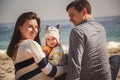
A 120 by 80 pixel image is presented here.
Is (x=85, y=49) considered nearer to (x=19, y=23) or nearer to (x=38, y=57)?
(x=38, y=57)

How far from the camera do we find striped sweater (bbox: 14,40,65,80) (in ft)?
5.30

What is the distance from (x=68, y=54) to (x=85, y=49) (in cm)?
12

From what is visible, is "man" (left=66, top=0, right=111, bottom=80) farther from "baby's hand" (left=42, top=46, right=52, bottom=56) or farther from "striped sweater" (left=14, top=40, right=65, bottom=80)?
"baby's hand" (left=42, top=46, right=52, bottom=56)

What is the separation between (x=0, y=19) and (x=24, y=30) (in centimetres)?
201

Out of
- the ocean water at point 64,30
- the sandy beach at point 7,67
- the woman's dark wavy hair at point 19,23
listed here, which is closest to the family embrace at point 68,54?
the woman's dark wavy hair at point 19,23

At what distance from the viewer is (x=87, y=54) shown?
1693 millimetres

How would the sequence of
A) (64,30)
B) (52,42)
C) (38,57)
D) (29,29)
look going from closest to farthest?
(38,57) < (29,29) < (52,42) < (64,30)

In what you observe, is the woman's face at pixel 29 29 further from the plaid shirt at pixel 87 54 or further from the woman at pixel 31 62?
the plaid shirt at pixel 87 54

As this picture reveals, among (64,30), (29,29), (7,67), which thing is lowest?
(7,67)

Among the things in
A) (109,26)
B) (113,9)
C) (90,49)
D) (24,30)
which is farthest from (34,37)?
(109,26)

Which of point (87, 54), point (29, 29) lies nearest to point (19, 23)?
point (29, 29)

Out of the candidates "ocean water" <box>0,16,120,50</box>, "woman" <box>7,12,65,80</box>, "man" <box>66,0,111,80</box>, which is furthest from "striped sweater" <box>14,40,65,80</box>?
"ocean water" <box>0,16,120,50</box>

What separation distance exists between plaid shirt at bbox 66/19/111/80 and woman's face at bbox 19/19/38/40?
31 centimetres

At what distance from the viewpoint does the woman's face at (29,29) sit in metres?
1.78
